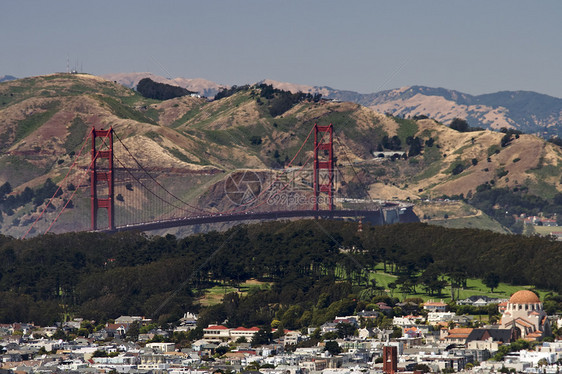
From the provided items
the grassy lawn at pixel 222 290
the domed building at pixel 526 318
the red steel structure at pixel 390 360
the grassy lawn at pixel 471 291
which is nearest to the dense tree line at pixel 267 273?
the grassy lawn at pixel 471 291

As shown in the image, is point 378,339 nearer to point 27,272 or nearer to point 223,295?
point 223,295

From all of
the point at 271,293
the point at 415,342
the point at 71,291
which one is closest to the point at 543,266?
the point at 271,293

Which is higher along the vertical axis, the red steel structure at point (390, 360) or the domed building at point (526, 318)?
the domed building at point (526, 318)

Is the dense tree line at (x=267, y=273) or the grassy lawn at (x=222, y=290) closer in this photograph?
the dense tree line at (x=267, y=273)

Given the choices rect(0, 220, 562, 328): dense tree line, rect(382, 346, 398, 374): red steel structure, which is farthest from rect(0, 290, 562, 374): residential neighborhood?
rect(0, 220, 562, 328): dense tree line

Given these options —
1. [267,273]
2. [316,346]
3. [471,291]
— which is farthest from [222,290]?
[316,346]

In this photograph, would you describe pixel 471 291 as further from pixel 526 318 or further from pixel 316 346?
pixel 316 346

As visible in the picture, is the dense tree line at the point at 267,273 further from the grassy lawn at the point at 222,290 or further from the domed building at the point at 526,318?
the domed building at the point at 526,318
